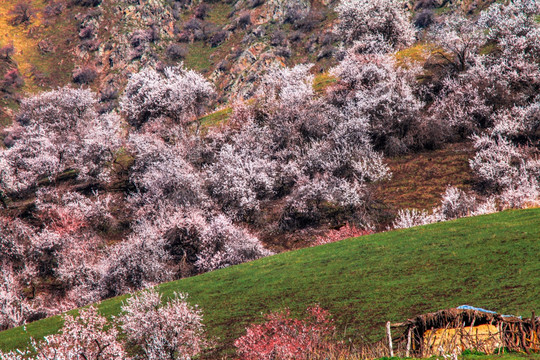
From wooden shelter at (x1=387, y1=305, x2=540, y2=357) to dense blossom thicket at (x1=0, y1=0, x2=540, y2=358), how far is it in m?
27.0

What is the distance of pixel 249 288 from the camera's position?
90.9 feet

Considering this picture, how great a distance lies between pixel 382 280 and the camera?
23.8 m

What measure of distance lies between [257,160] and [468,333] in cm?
4468

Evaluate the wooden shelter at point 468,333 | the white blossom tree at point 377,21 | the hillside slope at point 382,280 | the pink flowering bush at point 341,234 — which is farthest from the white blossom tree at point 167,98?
the wooden shelter at point 468,333

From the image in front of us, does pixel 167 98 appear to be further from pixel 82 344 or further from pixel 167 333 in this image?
pixel 167 333

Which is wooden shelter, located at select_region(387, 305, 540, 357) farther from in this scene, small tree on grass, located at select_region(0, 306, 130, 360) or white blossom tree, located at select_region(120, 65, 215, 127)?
white blossom tree, located at select_region(120, 65, 215, 127)

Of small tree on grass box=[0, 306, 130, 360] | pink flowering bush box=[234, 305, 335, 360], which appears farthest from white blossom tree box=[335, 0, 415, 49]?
small tree on grass box=[0, 306, 130, 360]

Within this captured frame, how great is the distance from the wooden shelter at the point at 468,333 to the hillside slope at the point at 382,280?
507 centimetres

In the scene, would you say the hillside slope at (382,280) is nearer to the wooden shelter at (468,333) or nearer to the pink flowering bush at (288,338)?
the pink flowering bush at (288,338)

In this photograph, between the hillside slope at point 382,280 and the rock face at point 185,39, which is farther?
the rock face at point 185,39

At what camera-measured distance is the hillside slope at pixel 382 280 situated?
19.9m

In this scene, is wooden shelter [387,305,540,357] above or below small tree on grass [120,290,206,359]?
above

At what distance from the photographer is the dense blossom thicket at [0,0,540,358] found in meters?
43.1

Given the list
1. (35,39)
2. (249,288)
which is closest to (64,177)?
(249,288)
